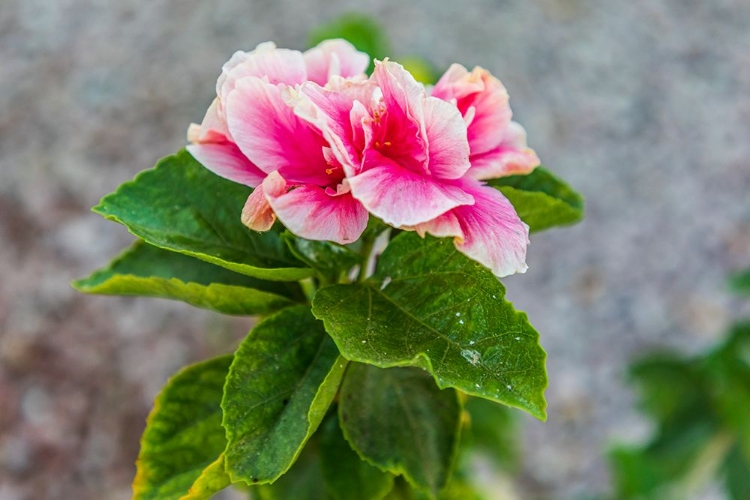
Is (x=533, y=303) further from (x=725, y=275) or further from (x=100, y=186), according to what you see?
(x=100, y=186)

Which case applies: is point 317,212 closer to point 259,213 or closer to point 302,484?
point 259,213

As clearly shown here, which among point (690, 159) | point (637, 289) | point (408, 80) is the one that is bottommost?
point (637, 289)

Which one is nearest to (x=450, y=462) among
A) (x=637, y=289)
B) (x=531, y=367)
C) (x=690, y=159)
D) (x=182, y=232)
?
(x=531, y=367)

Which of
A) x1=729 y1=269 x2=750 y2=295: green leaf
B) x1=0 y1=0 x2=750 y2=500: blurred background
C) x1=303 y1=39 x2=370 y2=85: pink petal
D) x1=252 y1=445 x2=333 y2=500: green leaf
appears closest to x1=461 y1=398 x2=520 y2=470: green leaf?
x1=252 y1=445 x2=333 y2=500: green leaf

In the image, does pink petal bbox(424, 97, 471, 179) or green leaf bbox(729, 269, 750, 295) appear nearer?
pink petal bbox(424, 97, 471, 179)

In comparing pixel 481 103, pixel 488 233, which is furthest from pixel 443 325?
pixel 481 103

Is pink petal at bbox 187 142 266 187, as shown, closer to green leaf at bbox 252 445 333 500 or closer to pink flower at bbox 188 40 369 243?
pink flower at bbox 188 40 369 243
